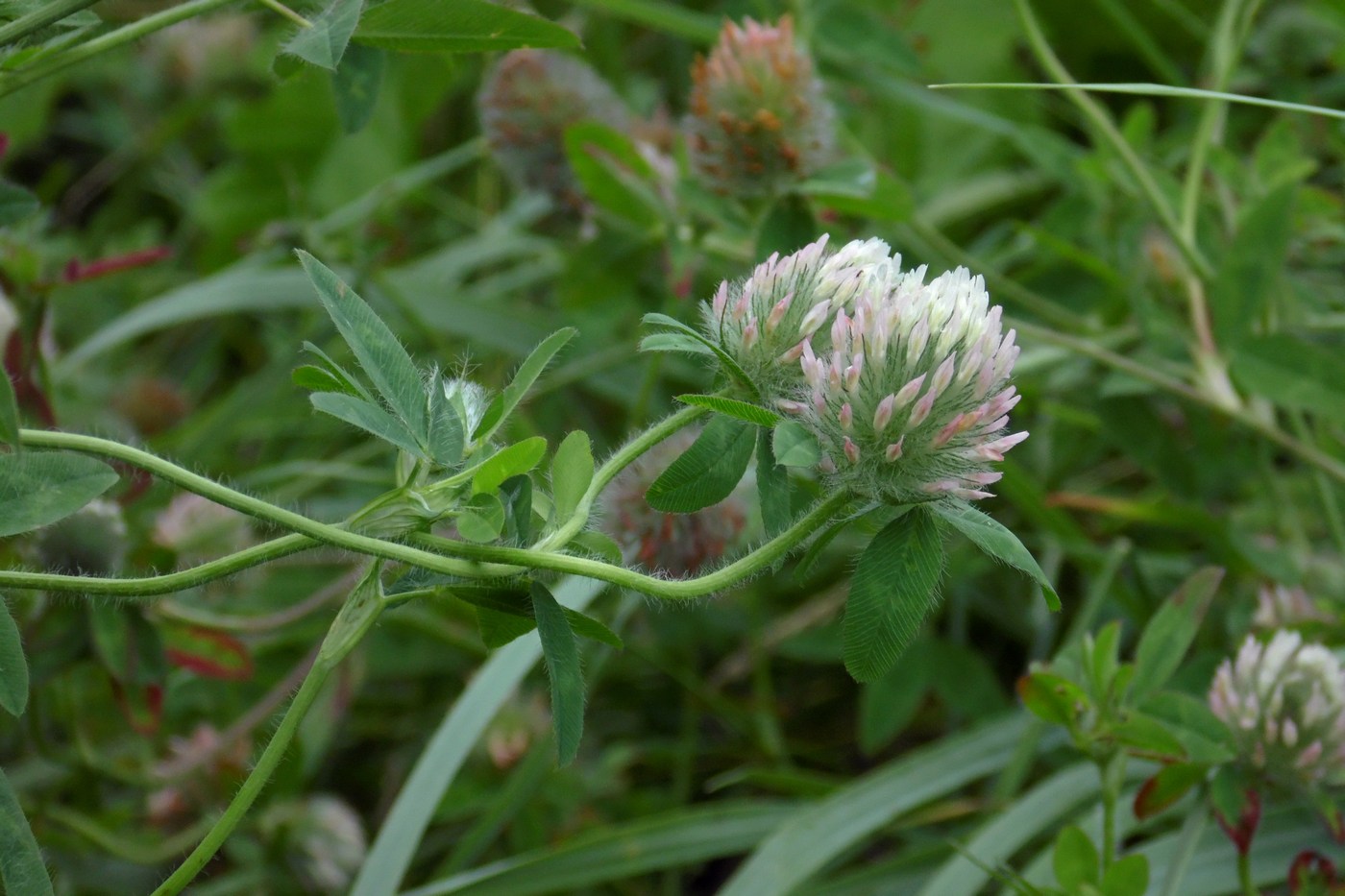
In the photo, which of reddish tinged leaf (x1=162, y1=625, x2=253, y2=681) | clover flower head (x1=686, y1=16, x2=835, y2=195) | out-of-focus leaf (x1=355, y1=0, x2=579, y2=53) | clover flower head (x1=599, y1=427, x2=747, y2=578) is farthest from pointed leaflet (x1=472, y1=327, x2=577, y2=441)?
reddish tinged leaf (x1=162, y1=625, x2=253, y2=681)

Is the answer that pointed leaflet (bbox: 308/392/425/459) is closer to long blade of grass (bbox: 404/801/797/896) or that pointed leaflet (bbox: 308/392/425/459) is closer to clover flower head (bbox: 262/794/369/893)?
long blade of grass (bbox: 404/801/797/896)

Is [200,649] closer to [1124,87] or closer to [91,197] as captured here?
[1124,87]

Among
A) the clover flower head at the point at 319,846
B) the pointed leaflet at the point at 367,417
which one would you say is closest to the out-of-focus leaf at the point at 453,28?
the pointed leaflet at the point at 367,417

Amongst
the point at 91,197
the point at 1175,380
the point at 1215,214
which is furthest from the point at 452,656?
the point at 91,197

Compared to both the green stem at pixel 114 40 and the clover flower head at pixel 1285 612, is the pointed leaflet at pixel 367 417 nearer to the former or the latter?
the green stem at pixel 114 40

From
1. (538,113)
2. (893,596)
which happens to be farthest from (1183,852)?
(538,113)

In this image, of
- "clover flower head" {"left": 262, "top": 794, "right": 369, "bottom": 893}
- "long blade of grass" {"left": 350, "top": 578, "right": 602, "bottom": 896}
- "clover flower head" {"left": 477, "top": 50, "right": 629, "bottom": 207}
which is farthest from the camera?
"clover flower head" {"left": 477, "top": 50, "right": 629, "bottom": 207}
